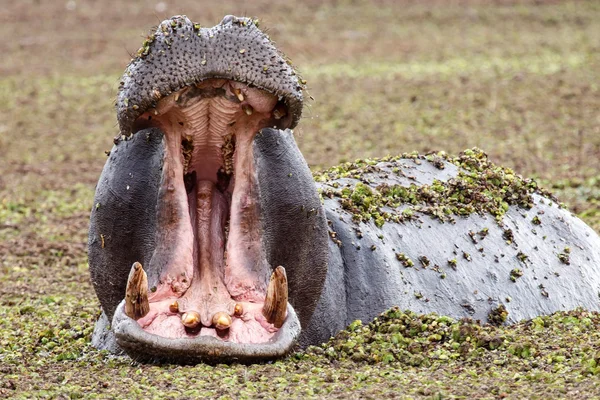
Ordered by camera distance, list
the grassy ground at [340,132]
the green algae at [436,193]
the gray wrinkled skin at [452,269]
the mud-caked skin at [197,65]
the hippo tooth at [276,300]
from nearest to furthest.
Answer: the mud-caked skin at [197,65] < the grassy ground at [340,132] < the hippo tooth at [276,300] < the gray wrinkled skin at [452,269] < the green algae at [436,193]

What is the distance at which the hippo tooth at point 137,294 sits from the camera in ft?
13.0

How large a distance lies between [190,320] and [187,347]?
10 cm

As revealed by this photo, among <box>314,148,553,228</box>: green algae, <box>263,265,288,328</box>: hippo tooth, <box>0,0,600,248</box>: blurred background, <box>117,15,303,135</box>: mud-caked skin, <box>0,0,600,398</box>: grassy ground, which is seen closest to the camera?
<box>117,15,303,135</box>: mud-caked skin

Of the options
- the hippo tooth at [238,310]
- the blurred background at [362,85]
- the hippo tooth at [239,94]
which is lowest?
the hippo tooth at [238,310]

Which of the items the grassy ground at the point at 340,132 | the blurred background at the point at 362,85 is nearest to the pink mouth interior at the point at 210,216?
the grassy ground at the point at 340,132

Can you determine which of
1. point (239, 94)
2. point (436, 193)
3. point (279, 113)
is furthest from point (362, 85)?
point (239, 94)

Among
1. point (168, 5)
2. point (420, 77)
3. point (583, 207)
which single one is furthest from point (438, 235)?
point (168, 5)

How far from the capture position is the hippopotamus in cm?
399

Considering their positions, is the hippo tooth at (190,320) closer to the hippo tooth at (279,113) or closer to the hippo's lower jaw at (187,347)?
the hippo's lower jaw at (187,347)

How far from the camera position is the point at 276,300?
13.5 ft

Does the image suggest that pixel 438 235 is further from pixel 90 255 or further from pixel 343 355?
pixel 90 255

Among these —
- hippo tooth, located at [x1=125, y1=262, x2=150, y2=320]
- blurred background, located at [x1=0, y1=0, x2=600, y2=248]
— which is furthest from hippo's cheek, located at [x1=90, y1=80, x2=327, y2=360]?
blurred background, located at [x1=0, y1=0, x2=600, y2=248]

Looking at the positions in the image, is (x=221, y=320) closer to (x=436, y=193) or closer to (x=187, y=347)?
(x=187, y=347)

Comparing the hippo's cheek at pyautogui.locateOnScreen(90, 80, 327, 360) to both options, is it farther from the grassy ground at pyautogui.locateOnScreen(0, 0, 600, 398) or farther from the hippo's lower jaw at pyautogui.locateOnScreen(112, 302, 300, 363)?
the grassy ground at pyautogui.locateOnScreen(0, 0, 600, 398)
